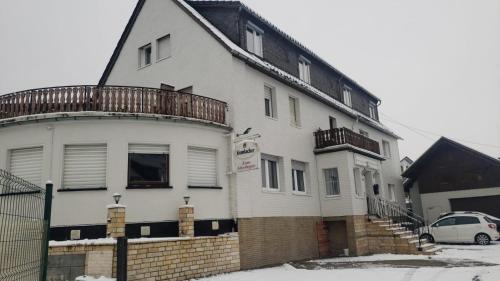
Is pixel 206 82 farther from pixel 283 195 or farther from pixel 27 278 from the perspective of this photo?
pixel 27 278

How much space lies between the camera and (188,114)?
1335 cm

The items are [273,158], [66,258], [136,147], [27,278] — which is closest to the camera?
[27,278]

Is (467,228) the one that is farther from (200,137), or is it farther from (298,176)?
(200,137)

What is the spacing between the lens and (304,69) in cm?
2153

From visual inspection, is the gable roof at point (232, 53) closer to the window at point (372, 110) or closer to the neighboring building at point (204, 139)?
the neighboring building at point (204, 139)

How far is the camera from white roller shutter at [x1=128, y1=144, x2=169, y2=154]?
1248 cm

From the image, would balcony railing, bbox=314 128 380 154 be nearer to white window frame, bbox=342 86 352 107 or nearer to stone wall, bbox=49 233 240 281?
white window frame, bbox=342 86 352 107

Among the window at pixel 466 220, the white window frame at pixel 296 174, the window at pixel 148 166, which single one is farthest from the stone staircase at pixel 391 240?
the window at pixel 148 166

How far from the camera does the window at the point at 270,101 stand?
17094 mm

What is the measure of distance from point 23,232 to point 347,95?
22563 mm

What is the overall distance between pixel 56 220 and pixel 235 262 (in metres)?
5.60

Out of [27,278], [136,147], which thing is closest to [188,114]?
[136,147]

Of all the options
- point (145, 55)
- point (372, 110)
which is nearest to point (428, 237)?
point (372, 110)

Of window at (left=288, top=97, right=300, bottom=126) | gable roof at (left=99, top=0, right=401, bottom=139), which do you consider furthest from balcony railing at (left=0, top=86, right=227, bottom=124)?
window at (left=288, top=97, right=300, bottom=126)
